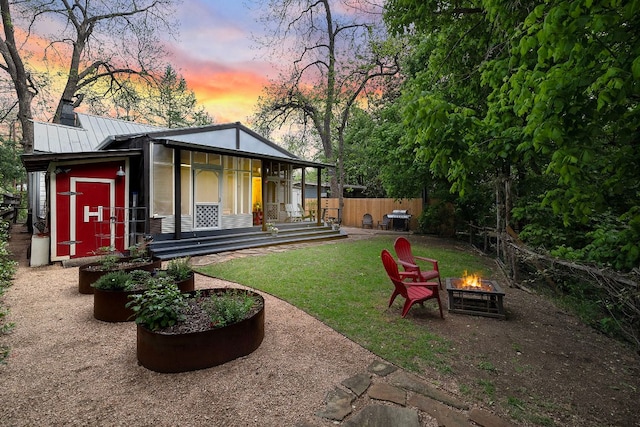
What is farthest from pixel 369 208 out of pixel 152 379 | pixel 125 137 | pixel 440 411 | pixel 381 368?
pixel 152 379

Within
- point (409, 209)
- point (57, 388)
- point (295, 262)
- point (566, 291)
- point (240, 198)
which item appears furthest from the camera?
point (409, 209)

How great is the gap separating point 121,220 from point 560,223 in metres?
11.7

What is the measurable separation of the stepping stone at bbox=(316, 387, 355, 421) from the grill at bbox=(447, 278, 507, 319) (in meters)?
2.67

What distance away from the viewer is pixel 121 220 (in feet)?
27.9

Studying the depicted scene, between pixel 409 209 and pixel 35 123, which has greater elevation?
pixel 35 123

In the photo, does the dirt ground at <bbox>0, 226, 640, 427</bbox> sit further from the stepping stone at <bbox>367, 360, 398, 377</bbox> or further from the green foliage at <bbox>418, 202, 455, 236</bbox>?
the green foliage at <bbox>418, 202, 455, 236</bbox>

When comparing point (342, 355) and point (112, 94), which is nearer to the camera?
point (342, 355)

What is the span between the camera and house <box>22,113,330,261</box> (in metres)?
7.56

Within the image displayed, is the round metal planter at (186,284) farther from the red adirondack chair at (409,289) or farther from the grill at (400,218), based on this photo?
the grill at (400,218)

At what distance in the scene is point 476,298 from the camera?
4.62m

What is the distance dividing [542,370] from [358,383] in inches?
77.2

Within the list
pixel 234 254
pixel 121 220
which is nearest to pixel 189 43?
pixel 121 220

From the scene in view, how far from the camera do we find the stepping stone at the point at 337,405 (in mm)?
2248

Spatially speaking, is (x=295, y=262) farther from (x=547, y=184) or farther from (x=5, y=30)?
(x=5, y=30)
